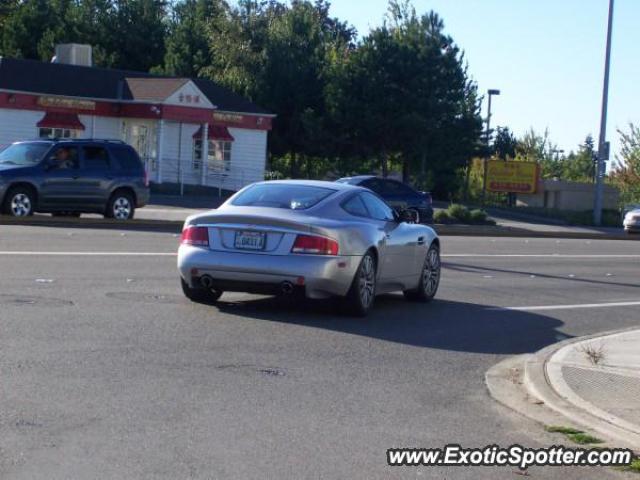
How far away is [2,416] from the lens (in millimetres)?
7070

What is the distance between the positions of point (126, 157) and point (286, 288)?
48.9 ft

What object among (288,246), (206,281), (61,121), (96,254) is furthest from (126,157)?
(61,121)

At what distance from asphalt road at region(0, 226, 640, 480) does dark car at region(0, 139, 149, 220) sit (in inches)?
320

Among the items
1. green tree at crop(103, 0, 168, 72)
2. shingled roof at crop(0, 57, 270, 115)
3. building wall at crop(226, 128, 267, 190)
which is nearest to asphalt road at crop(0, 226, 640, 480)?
shingled roof at crop(0, 57, 270, 115)

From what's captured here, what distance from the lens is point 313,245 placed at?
38.2ft

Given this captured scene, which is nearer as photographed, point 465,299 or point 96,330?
point 96,330

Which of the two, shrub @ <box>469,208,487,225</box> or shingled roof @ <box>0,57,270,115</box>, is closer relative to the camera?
shrub @ <box>469,208,487,225</box>

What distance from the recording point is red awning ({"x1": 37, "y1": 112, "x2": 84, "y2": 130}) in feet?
153

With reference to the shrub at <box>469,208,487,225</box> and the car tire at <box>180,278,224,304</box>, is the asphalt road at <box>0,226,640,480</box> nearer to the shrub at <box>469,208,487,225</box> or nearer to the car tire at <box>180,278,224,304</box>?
the car tire at <box>180,278,224,304</box>

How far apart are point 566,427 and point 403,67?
49.9 metres

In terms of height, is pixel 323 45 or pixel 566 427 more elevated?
pixel 323 45

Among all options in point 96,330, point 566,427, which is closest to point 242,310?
point 96,330

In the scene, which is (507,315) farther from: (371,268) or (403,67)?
(403,67)

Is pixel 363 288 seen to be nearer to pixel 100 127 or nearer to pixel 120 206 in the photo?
pixel 120 206
